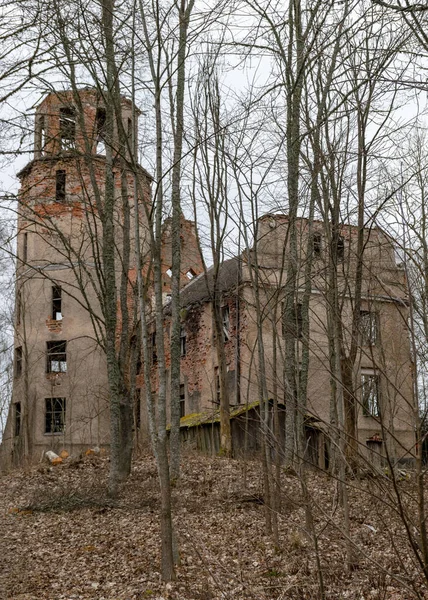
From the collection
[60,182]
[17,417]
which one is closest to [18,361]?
[17,417]

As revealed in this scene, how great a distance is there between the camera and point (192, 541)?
9969 mm

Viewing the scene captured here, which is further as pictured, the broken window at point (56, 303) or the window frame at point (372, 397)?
the broken window at point (56, 303)

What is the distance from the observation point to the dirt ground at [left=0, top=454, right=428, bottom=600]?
842 cm

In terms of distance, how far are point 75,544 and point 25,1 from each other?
8.42 metres

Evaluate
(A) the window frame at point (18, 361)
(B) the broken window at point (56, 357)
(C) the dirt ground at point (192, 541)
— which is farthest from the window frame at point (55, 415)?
(C) the dirt ground at point (192, 541)

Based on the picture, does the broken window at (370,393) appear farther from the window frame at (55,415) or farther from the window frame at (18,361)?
the window frame at (18,361)

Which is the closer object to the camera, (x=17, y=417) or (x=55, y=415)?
(x=55, y=415)

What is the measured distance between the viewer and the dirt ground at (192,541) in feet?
27.6

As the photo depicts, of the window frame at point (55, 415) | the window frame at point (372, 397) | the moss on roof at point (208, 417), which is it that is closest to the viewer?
the window frame at point (372, 397)

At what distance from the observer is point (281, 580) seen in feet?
29.2

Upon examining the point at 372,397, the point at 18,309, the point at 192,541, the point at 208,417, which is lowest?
the point at 192,541

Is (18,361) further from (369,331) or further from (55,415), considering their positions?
(369,331)

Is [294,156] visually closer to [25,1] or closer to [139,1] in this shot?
[139,1]

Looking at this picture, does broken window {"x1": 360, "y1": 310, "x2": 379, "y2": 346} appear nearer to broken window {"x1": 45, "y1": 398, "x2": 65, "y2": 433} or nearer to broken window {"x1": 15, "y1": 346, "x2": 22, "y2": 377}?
broken window {"x1": 45, "y1": 398, "x2": 65, "y2": 433}
